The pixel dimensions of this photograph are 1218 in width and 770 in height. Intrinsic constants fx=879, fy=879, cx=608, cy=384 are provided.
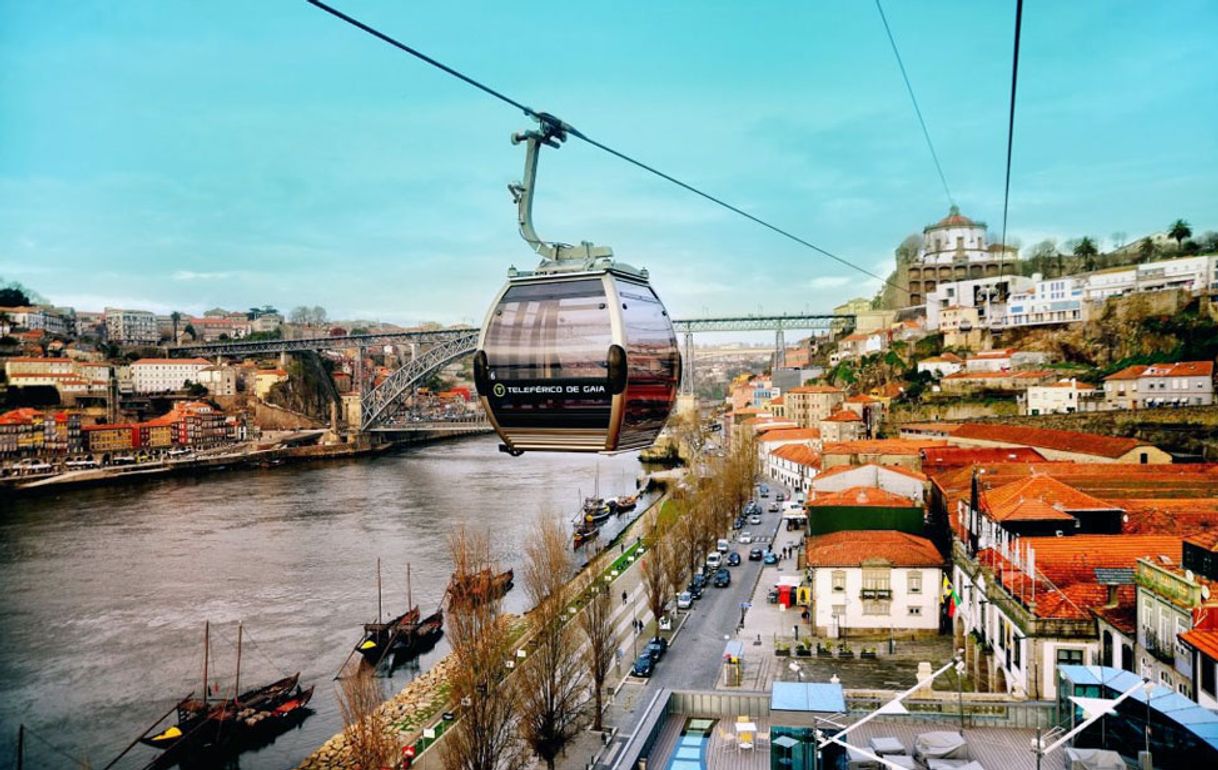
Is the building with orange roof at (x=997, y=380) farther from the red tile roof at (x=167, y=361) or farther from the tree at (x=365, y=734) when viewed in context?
the red tile roof at (x=167, y=361)

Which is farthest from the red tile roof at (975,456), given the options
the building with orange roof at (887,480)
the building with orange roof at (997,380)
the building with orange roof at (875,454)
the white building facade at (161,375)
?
the white building facade at (161,375)

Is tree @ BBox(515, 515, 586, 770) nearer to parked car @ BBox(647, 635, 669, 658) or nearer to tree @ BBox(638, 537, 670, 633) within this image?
parked car @ BBox(647, 635, 669, 658)

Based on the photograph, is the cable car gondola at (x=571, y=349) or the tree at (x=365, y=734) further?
the tree at (x=365, y=734)

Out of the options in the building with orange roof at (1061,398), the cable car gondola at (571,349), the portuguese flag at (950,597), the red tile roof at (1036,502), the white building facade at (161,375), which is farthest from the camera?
the white building facade at (161,375)

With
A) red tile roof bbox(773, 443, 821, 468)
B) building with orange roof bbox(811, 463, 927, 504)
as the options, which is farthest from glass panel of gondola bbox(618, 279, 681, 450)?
red tile roof bbox(773, 443, 821, 468)

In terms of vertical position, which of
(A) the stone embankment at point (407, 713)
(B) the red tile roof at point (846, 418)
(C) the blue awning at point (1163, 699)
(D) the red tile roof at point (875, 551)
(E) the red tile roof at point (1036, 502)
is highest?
(B) the red tile roof at point (846, 418)

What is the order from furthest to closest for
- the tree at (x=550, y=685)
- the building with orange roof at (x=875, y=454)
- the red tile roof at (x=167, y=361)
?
the red tile roof at (x=167, y=361) → the building with orange roof at (x=875, y=454) → the tree at (x=550, y=685)

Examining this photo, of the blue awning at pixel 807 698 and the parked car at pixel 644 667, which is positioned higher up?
the blue awning at pixel 807 698
